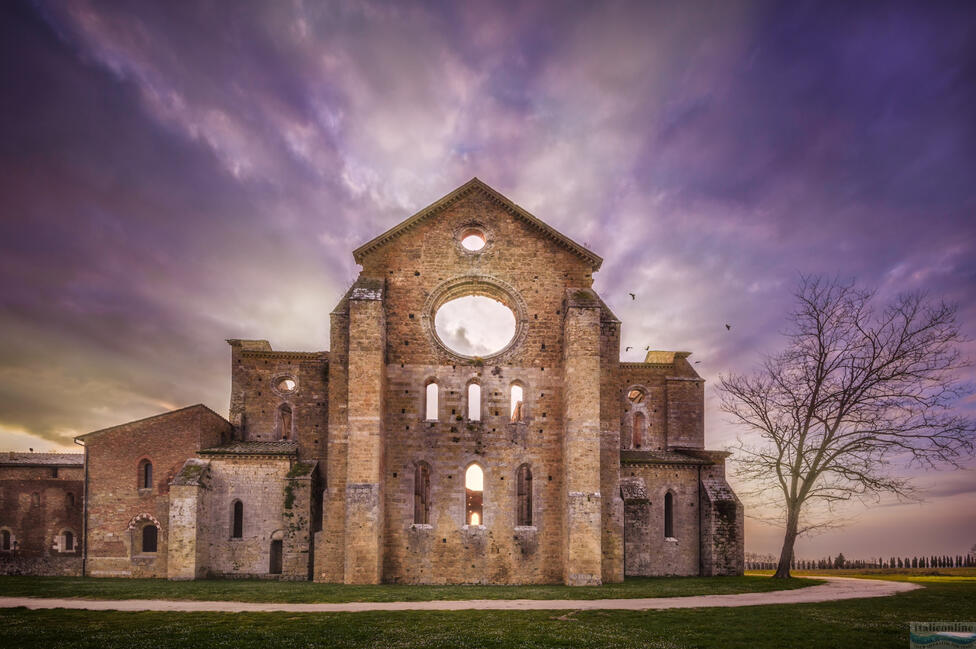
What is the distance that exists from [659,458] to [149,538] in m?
21.1

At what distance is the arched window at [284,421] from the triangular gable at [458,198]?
812 centimetres

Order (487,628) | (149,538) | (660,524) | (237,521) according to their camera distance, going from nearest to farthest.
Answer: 1. (487,628)
2. (237,521)
3. (149,538)
4. (660,524)

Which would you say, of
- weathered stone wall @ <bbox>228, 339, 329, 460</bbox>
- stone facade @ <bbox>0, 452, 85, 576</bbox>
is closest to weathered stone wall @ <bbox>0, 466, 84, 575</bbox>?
stone facade @ <bbox>0, 452, 85, 576</bbox>

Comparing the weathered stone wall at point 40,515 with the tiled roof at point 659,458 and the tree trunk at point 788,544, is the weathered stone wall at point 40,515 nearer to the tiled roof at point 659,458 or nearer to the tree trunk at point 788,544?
Result: the tiled roof at point 659,458

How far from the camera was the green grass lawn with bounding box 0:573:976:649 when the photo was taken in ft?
32.2

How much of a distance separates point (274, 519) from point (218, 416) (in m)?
5.36

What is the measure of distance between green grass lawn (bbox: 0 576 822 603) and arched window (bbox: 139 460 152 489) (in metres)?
3.82

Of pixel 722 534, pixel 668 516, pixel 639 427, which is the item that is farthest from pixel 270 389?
pixel 722 534

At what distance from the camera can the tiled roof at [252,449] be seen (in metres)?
22.3

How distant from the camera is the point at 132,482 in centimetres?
2317

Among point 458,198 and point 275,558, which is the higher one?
point 458,198

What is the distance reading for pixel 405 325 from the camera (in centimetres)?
2183

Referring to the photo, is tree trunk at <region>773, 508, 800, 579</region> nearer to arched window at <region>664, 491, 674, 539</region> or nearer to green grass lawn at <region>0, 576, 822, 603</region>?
green grass lawn at <region>0, 576, 822, 603</region>

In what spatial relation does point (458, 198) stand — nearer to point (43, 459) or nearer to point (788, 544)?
point (788, 544)
